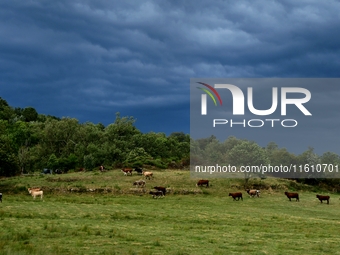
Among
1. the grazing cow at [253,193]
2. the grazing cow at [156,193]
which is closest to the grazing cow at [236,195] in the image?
the grazing cow at [253,193]

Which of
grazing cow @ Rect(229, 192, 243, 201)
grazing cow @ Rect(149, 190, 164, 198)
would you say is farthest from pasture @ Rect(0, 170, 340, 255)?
grazing cow @ Rect(149, 190, 164, 198)

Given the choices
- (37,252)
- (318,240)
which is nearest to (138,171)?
(318,240)

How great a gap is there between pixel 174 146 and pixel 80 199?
8457cm

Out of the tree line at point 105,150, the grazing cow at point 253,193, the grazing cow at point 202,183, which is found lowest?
the grazing cow at point 253,193

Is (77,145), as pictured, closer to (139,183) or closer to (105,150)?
(105,150)

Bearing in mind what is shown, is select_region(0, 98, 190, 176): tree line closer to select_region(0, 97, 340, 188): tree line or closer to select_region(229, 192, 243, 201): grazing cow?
select_region(0, 97, 340, 188): tree line

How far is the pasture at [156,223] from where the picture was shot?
61.1 ft

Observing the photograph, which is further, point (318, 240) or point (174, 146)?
point (174, 146)

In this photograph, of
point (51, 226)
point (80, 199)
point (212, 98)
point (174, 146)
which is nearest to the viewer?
point (51, 226)

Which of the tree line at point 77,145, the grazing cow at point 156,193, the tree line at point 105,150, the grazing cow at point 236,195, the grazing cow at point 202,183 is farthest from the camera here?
the tree line at point 77,145

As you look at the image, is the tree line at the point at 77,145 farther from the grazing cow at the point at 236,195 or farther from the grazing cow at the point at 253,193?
the grazing cow at the point at 236,195

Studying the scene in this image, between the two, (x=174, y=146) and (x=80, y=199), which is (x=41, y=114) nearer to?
(x=174, y=146)

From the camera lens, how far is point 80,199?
4050cm

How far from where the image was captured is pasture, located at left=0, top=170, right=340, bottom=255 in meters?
18.6
